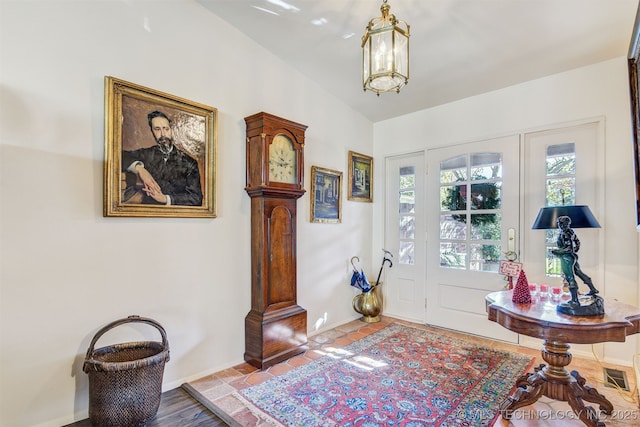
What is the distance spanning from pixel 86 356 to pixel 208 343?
853mm

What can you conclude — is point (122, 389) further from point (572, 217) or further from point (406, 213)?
point (406, 213)

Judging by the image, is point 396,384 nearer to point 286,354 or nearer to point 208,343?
point 286,354

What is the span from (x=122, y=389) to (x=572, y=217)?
115 inches

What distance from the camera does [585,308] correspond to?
5.90 feet

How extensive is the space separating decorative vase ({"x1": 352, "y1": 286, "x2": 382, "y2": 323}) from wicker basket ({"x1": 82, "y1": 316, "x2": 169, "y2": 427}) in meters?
2.36

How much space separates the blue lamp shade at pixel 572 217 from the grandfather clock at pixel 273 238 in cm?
191

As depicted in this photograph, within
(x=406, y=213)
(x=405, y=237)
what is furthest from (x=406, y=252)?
(x=406, y=213)

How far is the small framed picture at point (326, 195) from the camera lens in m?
3.45

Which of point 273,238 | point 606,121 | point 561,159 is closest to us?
Answer: point 606,121

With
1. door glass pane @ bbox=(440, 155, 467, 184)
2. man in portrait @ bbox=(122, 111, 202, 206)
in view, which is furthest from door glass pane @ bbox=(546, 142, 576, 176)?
man in portrait @ bbox=(122, 111, 202, 206)

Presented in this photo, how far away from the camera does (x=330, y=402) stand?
214 cm

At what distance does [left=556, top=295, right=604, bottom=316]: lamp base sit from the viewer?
1.79 meters

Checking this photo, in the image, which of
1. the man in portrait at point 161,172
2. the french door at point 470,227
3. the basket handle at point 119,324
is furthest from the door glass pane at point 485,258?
the basket handle at point 119,324

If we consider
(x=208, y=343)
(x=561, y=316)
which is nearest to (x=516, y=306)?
(x=561, y=316)
